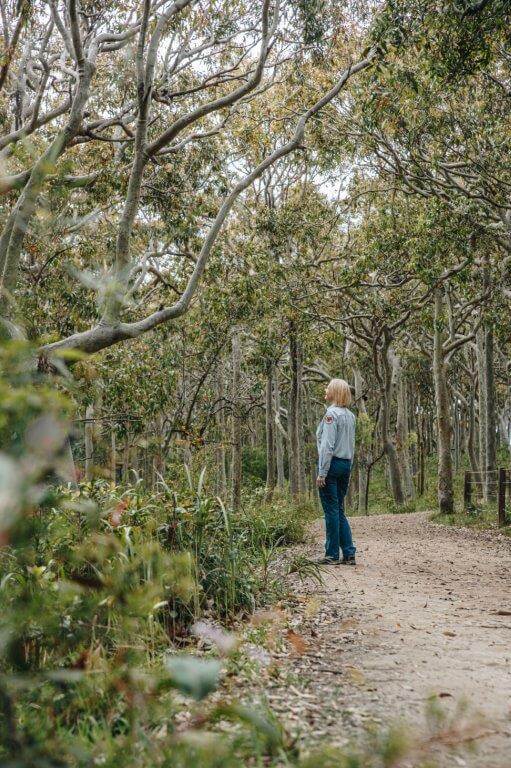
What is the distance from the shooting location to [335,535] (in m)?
8.04

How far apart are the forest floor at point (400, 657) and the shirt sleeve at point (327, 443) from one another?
1.18 metres

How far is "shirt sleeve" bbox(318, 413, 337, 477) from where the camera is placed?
7.99 meters

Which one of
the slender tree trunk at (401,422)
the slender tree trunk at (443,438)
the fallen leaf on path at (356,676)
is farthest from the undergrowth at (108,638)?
the slender tree trunk at (401,422)

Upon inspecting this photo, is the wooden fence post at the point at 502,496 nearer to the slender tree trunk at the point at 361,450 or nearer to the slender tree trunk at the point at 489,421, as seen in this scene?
the slender tree trunk at the point at 489,421

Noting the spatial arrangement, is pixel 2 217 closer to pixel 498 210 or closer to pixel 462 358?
pixel 498 210

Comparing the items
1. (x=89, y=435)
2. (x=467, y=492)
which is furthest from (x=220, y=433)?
(x=89, y=435)

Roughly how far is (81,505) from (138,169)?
6.37 m

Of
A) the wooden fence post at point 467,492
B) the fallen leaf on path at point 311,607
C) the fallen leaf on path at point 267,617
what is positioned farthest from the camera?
the wooden fence post at point 467,492

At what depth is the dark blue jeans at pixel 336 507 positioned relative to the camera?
7988 millimetres

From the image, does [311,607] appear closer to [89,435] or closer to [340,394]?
[89,435]

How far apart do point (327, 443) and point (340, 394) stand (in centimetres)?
67

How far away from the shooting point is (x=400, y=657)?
4.16 meters

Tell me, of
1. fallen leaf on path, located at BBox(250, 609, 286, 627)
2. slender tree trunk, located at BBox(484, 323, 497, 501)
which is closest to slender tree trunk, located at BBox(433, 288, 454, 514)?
slender tree trunk, located at BBox(484, 323, 497, 501)

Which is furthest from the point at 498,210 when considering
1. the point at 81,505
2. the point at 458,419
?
the point at 458,419
